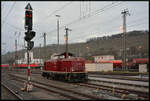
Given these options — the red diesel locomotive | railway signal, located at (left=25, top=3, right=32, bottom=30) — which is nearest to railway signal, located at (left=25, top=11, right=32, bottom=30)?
railway signal, located at (left=25, top=3, right=32, bottom=30)

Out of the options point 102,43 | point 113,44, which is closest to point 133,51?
point 113,44

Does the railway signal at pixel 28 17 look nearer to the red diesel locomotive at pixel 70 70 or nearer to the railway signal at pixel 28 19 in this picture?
the railway signal at pixel 28 19

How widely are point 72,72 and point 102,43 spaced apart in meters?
113

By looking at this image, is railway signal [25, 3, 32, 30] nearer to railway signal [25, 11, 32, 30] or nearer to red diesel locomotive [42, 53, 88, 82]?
railway signal [25, 11, 32, 30]

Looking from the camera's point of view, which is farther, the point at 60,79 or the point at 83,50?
the point at 83,50

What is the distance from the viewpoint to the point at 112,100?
997 cm

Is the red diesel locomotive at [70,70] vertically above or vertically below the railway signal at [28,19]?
below

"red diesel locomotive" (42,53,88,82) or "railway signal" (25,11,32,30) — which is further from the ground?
"railway signal" (25,11,32,30)

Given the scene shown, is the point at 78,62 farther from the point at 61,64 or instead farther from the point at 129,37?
the point at 129,37

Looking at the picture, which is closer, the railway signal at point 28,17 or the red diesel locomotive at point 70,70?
the railway signal at point 28,17

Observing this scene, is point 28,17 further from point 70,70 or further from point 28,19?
point 70,70

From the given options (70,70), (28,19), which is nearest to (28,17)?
(28,19)

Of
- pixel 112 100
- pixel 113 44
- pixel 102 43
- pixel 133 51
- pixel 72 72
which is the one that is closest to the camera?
pixel 112 100

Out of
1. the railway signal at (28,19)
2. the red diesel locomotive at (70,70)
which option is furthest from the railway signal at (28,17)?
the red diesel locomotive at (70,70)
